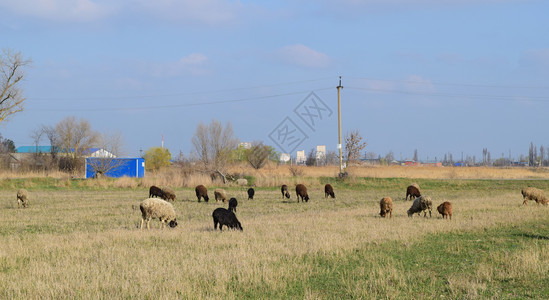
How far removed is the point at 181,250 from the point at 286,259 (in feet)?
9.00

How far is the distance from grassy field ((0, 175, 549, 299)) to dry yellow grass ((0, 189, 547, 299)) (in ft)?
0.11

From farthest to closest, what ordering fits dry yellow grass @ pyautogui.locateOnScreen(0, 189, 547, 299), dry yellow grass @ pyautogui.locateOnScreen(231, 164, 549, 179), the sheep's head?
1. dry yellow grass @ pyautogui.locateOnScreen(231, 164, 549, 179)
2. the sheep's head
3. dry yellow grass @ pyautogui.locateOnScreen(0, 189, 547, 299)

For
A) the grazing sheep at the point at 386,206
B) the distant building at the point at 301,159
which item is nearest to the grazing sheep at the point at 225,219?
the grazing sheep at the point at 386,206

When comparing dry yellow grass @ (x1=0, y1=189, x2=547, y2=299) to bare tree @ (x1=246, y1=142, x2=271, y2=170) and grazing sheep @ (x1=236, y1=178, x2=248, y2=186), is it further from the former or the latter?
bare tree @ (x1=246, y1=142, x2=271, y2=170)

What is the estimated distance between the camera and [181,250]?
11.2 meters

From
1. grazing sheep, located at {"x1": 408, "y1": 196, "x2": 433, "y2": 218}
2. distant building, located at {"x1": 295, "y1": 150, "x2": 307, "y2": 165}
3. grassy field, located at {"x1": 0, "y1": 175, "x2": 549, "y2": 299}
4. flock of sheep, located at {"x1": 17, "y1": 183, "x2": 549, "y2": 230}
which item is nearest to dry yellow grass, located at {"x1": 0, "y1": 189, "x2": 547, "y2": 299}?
grassy field, located at {"x1": 0, "y1": 175, "x2": 549, "y2": 299}

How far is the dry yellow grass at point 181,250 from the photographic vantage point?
25.7 feet

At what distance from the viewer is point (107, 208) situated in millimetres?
23719

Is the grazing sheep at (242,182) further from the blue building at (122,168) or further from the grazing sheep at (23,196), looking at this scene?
the blue building at (122,168)

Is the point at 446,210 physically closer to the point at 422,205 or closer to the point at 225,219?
the point at 422,205

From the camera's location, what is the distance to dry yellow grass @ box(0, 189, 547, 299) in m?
7.82

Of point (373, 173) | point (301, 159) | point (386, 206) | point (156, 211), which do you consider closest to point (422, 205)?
point (386, 206)

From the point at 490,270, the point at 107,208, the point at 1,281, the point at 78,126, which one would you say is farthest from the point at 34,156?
the point at 490,270

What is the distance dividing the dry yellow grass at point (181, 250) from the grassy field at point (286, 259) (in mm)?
33
